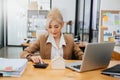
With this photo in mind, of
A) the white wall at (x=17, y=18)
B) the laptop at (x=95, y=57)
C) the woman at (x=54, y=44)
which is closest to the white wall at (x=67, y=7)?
the white wall at (x=17, y=18)

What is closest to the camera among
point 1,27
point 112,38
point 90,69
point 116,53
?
point 90,69

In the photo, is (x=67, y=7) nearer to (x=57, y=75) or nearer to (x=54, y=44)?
(x=54, y=44)

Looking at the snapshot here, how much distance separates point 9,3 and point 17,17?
0.64 m

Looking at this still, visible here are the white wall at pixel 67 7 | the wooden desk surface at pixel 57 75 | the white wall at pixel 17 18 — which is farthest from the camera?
the white wall at pixel 17 18

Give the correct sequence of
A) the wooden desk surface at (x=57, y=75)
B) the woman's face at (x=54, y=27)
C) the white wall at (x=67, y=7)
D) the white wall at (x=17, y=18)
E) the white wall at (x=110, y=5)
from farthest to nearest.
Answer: the white wall at (x=17, y=18)
the white wall at (x=67, y=7)
the white wall at (x=110, y=5)
the woman's face at (x=54, y=27)
the wooden desk surface at (x=57, y=75)

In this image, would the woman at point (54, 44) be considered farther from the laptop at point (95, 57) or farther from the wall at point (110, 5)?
the wall at point (110, 5)

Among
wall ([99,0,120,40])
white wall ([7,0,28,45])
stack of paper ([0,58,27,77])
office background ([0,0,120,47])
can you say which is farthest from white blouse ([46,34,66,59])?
white wall ([7,0,28,45])

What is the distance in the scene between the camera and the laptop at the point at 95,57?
65.1 inches

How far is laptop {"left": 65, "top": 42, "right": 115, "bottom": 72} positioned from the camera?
165cm

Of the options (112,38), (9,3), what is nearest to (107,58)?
(112,38)

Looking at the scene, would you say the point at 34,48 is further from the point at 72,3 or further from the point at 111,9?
the point at 72,3

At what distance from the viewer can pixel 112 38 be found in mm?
3803

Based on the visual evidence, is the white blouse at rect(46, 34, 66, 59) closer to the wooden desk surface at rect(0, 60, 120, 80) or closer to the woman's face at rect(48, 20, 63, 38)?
the woman's face at rect(48, 20, 63, 38)

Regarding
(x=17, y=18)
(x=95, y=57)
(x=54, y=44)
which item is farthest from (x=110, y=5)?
(x=17, y=18)
